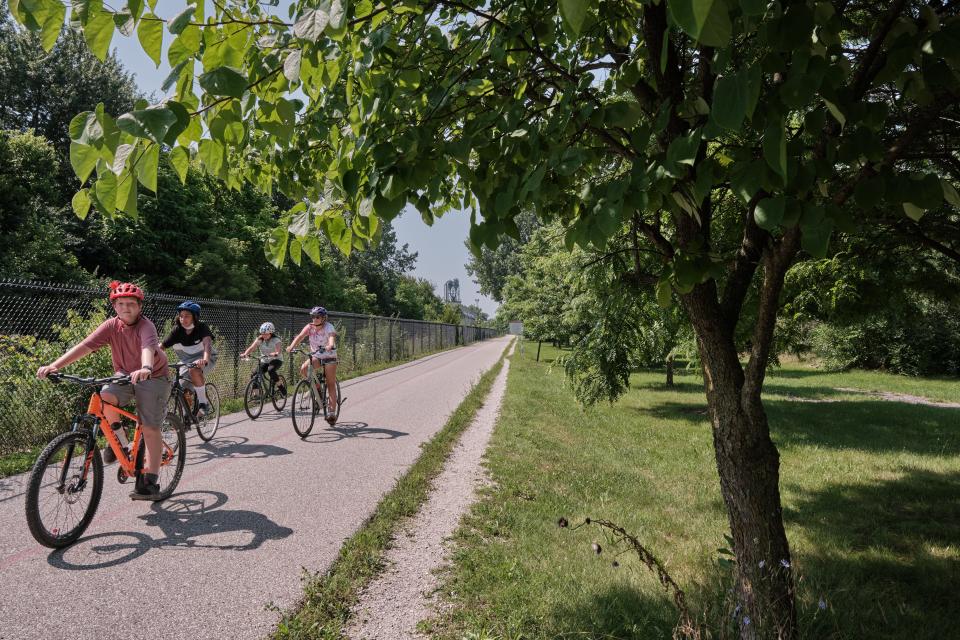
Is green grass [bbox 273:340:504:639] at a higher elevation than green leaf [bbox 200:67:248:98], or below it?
below

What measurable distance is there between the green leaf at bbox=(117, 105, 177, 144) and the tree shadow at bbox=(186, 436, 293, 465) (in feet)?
20.0

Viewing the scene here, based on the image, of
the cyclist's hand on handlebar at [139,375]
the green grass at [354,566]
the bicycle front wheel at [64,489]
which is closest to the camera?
the green grass at [354,566]

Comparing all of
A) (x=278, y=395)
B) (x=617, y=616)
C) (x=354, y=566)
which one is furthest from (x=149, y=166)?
(x=278, y=395)

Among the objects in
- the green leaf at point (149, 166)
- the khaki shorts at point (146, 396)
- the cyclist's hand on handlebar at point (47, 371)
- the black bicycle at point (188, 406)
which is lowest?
the black bicycle at point (188, 406)

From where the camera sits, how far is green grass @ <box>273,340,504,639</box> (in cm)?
285

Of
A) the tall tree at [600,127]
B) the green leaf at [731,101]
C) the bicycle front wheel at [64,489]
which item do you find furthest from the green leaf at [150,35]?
the bicycle front wheel at [64,489]

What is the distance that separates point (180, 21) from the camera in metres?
1.15

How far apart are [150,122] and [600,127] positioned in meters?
1.63

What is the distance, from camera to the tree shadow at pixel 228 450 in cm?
636

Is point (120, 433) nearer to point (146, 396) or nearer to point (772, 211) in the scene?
point (146, 396)

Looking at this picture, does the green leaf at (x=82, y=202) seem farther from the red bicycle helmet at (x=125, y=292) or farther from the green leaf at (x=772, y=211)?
the red bicycle helmet at (x=125, y=292)

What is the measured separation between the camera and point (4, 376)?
250 inches

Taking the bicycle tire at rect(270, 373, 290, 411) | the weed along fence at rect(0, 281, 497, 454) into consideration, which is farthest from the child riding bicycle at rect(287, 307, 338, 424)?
the weed along fence at rect(0, 281, 497, 454)

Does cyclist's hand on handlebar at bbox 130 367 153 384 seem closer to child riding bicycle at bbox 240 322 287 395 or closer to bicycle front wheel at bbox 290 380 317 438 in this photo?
bicycle front wheel at bbox 290 380 317 438
